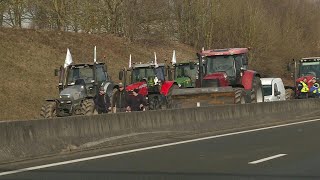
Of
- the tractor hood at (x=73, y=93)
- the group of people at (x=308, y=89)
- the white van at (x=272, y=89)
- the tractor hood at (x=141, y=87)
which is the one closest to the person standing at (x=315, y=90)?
the group of people at (x=308, y=89)

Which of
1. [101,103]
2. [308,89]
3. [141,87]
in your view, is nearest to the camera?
[101,103]

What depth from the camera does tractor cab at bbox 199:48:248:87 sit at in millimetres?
25719

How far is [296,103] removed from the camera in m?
27.0

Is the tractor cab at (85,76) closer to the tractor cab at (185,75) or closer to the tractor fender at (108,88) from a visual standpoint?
the tractor fender at (108,88)

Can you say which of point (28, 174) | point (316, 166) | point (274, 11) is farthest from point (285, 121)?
point (274, 11)

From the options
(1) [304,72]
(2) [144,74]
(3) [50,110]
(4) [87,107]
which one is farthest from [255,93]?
(3) [50,110]

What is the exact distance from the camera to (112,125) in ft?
52.4

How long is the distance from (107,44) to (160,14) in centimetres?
1028

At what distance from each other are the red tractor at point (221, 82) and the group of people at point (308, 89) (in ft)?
25.1

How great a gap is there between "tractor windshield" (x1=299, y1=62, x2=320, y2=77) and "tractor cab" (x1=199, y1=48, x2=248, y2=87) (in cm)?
986

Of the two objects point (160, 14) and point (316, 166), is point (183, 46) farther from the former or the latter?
point (316, 166)

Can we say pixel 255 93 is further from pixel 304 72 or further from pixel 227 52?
pixel 304 72

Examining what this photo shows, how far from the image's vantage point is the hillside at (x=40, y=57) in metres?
31.1

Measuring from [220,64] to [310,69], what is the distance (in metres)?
10.5
